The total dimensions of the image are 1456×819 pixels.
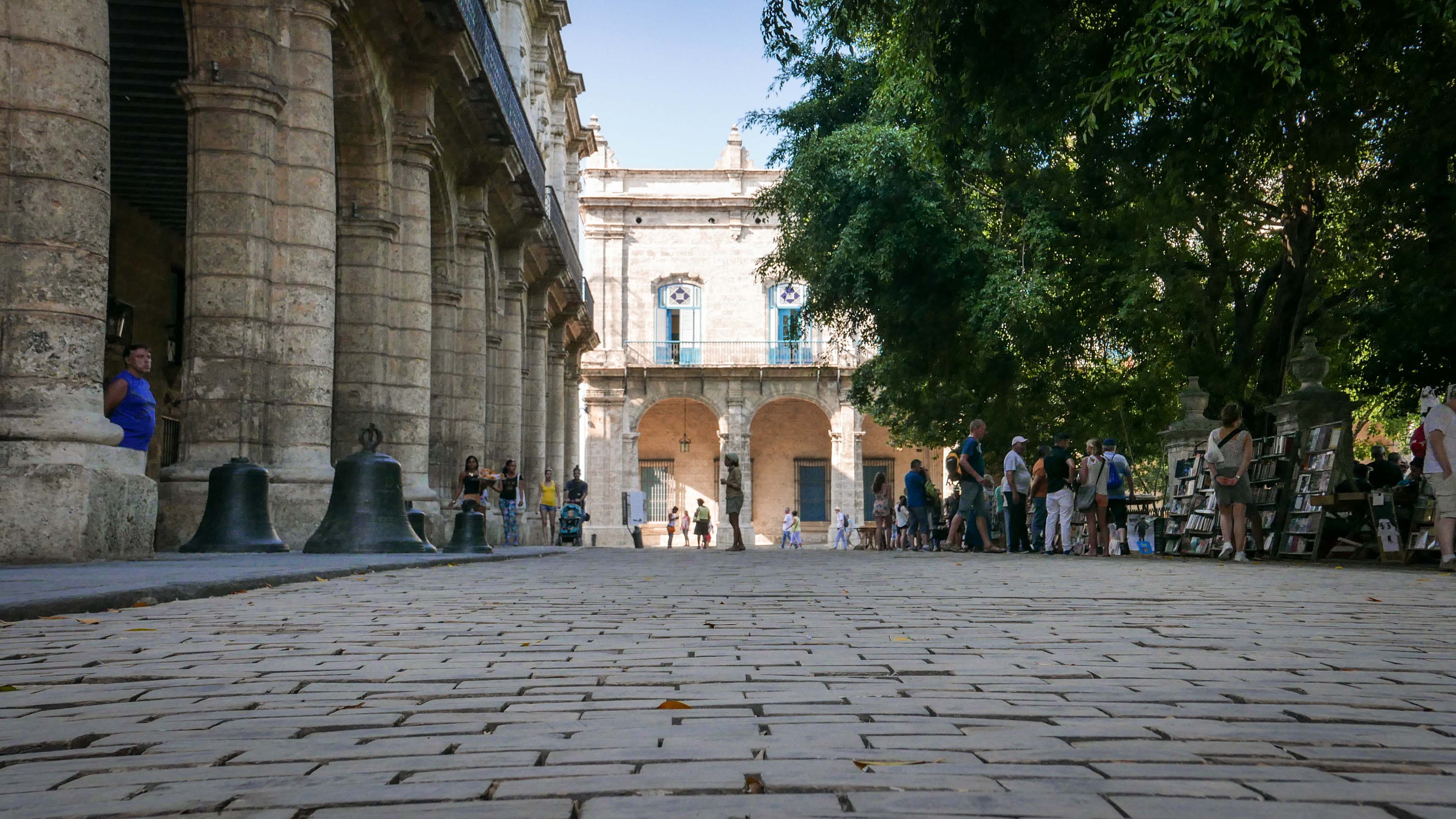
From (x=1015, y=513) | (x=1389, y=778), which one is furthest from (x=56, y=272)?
(x=1015, y=513)

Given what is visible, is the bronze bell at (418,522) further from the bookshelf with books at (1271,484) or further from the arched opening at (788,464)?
the arched opening at (788,464)

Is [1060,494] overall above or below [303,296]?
below

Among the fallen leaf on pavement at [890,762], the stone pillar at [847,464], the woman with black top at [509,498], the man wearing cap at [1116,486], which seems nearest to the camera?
the fallen leaf on pavement at [890,762]

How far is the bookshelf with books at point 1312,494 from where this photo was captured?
1391 centimetres

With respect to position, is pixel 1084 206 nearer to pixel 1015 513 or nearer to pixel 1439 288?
pixel 1439 288

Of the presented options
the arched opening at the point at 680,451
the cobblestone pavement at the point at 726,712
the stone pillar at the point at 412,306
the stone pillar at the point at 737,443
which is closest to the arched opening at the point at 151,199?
the stone pillar at the point at 412,306

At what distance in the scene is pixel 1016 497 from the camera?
20.5 metres

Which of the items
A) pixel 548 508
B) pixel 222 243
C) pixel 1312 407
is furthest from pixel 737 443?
pixel 222 243

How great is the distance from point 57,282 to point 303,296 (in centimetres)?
387

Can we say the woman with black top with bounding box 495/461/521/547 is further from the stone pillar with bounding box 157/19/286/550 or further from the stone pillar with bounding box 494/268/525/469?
the stone pillar with bounding box 157/19/286/550

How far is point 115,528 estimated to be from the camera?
866cm

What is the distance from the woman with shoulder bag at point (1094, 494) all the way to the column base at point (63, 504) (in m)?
12.1

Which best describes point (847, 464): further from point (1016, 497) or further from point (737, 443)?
point (1016, 497)

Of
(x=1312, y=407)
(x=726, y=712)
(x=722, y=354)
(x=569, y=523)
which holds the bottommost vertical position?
(x=569, y=523)
